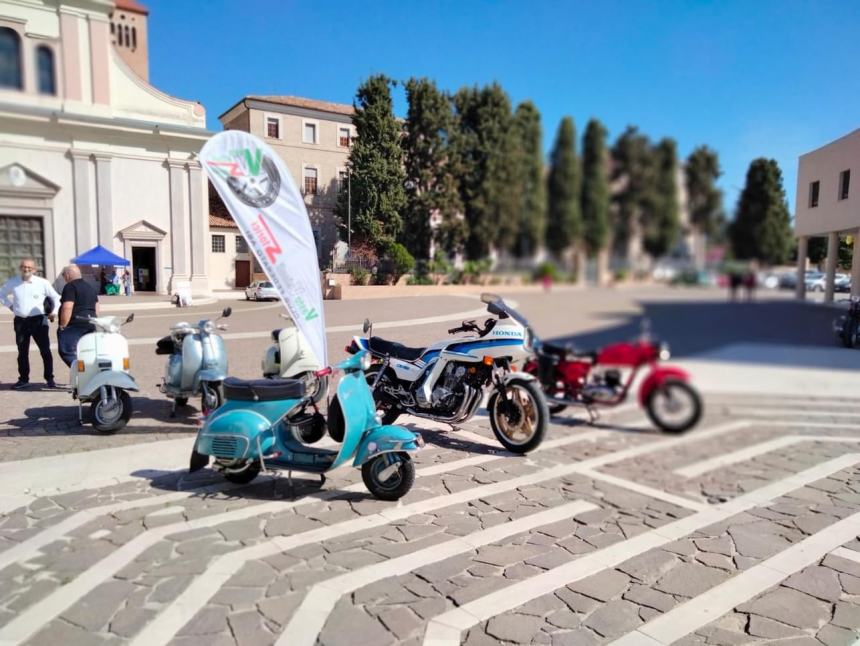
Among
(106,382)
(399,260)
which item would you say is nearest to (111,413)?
(106,382)

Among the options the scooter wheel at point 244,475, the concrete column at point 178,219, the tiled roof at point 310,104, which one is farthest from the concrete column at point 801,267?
the concrete column at point 178,219

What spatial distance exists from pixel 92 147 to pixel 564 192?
3.39 meters

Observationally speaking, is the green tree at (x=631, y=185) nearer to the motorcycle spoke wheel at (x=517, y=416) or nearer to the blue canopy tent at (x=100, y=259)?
the motorcycle spoke wheel at (x=517, y=416)

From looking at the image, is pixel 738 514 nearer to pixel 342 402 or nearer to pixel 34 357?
pixel 342 402

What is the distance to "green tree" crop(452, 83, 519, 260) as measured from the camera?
3.34 m

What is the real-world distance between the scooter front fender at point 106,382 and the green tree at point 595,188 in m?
3.75

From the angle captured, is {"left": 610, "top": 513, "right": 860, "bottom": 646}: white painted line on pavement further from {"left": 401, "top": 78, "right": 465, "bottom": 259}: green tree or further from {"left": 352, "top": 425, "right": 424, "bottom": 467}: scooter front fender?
{"left": 401, "top": 78, "right": 465, "bottom": 259}: green tree

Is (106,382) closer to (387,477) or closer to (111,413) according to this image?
(111,413)

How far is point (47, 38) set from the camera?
3.72m

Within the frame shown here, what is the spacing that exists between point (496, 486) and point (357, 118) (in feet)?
9.03

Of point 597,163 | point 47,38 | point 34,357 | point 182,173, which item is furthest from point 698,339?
point 34,357

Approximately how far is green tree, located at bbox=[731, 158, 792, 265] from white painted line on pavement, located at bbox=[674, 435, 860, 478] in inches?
90.8

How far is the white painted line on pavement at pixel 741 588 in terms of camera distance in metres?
2.60

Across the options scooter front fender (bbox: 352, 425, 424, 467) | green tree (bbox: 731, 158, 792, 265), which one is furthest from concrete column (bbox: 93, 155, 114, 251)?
green tree (bbox: 731, 158, 792, 265)
